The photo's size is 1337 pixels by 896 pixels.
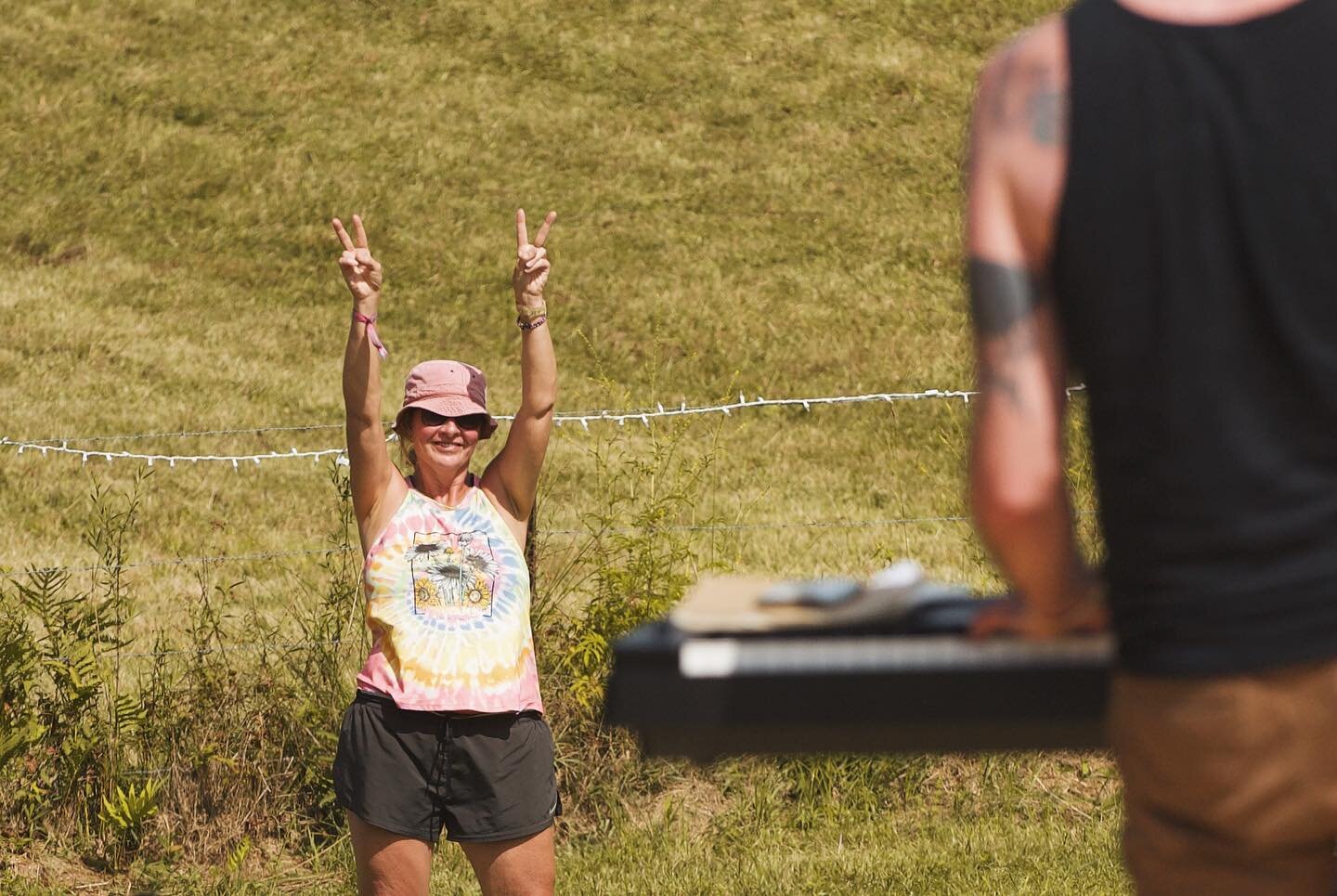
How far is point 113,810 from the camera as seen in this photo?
6234mm

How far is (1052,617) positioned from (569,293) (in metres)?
15.2

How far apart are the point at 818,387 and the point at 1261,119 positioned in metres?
13.7

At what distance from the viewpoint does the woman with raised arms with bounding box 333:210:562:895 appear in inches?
169

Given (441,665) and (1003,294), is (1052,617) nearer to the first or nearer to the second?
(1003,294)

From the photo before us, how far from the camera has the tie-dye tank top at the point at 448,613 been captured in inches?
169

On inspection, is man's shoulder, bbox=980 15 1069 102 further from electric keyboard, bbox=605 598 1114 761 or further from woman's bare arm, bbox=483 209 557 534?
woman's bare arm, bbox=483 209 557 534

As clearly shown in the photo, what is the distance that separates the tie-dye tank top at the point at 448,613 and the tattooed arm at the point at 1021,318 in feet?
8.85

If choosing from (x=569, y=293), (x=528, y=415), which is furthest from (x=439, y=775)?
(x=569, y=293)

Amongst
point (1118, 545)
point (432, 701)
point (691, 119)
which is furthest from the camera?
point (691, 119)

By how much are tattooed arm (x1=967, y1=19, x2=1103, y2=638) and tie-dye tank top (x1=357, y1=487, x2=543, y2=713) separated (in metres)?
2.70

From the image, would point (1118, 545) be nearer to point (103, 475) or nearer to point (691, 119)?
point (103, 475)

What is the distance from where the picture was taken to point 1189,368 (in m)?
1.64

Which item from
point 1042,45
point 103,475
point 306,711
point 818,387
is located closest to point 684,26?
point 818,387

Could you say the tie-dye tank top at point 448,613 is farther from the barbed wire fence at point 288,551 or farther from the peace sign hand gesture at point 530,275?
the barbed wire fence at point 288,551
